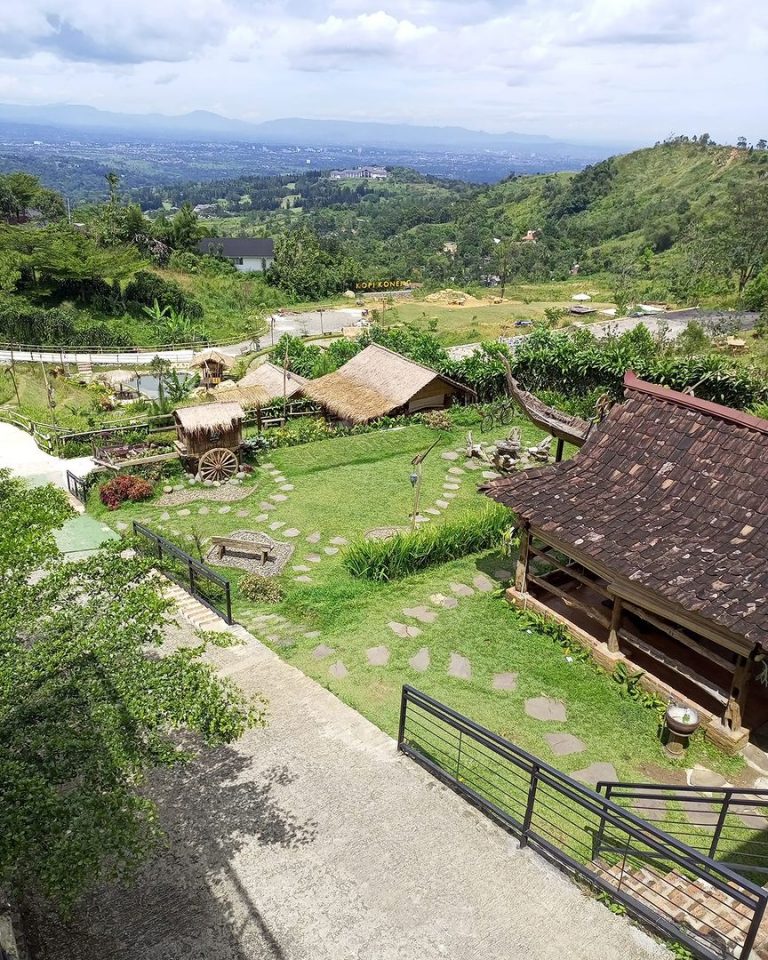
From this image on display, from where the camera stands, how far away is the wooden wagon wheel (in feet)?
61.9

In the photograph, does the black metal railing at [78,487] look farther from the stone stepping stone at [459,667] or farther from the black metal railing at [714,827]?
the black metal railing at [714,827]

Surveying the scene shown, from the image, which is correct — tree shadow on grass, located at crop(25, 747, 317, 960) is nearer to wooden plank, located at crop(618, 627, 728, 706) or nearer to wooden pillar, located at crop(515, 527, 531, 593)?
wooden plank, located at crop(618, 627, 728, 706)

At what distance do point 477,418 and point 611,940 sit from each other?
729 inches

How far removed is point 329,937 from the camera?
21.1 feet

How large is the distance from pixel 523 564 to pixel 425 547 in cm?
222

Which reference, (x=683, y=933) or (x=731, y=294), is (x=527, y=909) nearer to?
(x=683, y=933)

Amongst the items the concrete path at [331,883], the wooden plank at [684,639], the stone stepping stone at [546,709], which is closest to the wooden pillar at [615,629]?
the wooden plank at [684,639]

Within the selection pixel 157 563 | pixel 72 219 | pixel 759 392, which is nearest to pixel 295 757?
pixel 157 563

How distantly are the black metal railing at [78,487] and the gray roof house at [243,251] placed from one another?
5881 centimetres

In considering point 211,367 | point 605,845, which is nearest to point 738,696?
point 605,845

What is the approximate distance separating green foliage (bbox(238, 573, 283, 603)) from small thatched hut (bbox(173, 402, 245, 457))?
6.34 m

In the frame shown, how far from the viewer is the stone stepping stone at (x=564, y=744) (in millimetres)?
9617

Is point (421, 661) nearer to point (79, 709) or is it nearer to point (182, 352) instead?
point (79, 709)

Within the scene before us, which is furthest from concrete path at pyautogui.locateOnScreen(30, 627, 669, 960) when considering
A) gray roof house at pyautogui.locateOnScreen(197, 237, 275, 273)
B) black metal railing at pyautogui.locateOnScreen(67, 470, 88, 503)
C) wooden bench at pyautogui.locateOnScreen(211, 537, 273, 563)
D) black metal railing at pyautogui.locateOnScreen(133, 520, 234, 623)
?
gray roof house at pyautogui.locateOnScreen(197, 237, 275, 273)
